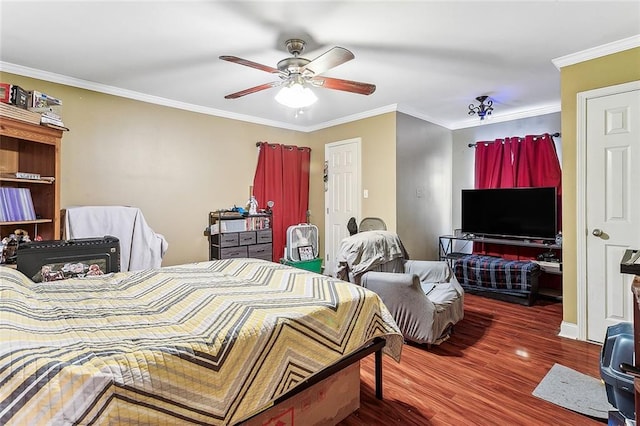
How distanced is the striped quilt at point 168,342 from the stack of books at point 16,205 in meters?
1.25

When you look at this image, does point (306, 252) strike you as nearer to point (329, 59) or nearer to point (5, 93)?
point (329, 59)

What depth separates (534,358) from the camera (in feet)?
8.16

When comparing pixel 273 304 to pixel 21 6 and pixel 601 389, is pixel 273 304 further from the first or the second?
pixel 21 6

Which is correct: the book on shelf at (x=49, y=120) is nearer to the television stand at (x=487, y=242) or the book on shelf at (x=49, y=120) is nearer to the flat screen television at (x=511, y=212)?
the television stand at (x=487, y=242)

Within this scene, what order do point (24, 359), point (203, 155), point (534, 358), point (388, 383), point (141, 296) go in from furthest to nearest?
point (203, 155) → point (534, 358) → point (388, 383) → point (141, 296) → point (24, 359)

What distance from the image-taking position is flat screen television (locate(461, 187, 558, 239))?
13.2 ft

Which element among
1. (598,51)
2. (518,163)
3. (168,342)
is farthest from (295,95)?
(518,163)

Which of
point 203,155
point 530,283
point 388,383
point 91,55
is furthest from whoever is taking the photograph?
point 203,155

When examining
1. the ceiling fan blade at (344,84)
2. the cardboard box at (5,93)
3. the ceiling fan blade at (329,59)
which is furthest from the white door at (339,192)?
the cardboard box at (5,93)

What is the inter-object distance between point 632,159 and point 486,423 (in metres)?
2.34

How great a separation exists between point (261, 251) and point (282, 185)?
1.15 m

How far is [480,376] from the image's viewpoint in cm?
223

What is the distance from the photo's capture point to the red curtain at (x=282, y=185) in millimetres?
4836

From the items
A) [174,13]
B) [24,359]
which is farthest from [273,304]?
[174,13]
